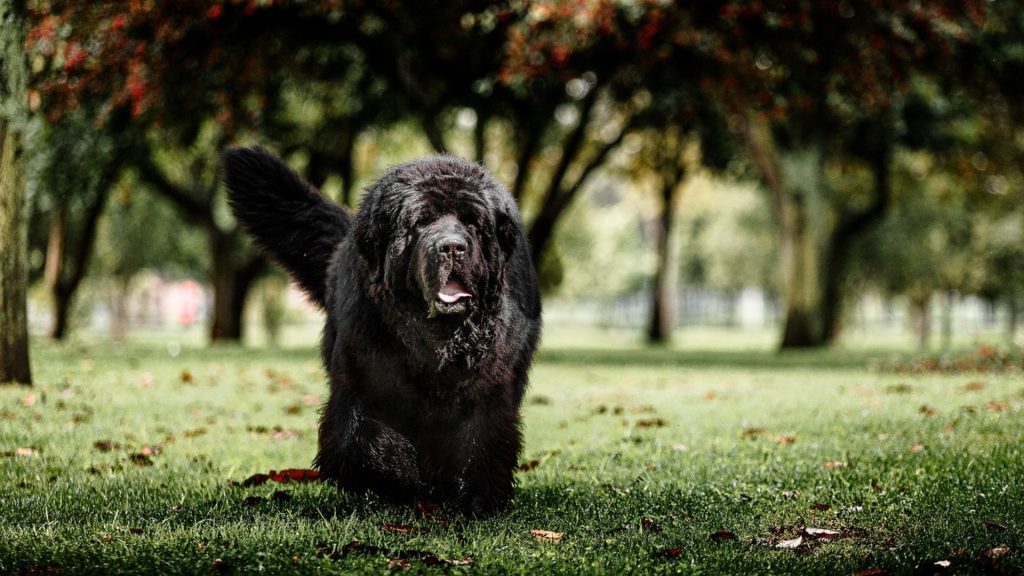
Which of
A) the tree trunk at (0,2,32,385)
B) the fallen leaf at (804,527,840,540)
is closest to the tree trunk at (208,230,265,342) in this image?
the tree trunk at (0,2,32,385)

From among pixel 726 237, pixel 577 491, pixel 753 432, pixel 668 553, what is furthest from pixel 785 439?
pixel 726 237

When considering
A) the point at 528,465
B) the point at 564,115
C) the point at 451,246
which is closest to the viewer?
the point at 451,246

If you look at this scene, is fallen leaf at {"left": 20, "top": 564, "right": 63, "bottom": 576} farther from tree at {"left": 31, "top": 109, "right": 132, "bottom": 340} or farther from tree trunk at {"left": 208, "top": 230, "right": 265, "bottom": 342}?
tree trunk at {"left": 208, "top": 230, "right": 265, "bottom": 342}

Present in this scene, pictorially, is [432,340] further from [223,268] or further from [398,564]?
[223,268]

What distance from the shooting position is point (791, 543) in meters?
3.76

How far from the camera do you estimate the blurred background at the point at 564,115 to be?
39.1 ft

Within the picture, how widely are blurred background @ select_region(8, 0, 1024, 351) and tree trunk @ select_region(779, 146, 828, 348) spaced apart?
0.05 metres

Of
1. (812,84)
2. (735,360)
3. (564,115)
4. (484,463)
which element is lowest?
(735,360)

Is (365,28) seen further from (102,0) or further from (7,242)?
(7,242)

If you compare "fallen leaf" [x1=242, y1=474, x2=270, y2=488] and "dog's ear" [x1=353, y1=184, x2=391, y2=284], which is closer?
"dog's ear" [x1=353, y1=184, x2=391, y2=284]

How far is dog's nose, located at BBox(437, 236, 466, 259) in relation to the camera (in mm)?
3701

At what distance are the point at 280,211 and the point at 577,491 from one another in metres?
2.43

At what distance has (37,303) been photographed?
3003cm

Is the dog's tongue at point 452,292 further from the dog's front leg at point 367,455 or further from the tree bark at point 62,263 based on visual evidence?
the tree bark at point 62,263
